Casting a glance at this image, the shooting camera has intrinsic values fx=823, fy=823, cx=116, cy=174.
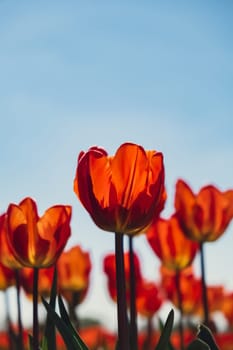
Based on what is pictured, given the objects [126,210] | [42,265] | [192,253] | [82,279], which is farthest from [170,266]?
[126,210]

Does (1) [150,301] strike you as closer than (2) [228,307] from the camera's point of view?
Yes

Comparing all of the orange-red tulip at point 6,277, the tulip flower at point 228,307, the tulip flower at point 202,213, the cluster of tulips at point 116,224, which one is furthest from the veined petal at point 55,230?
the tulip flower at point 228,307

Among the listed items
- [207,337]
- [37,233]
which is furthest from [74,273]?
[207,337]

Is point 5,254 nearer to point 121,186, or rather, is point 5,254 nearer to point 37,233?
point 37,233

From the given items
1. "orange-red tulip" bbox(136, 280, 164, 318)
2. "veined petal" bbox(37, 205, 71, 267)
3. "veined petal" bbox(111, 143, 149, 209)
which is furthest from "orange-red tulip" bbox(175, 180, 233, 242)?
"orange-red tulip" bbox(136, 280, 164, 318)

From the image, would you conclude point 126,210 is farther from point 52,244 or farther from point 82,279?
point 82,279

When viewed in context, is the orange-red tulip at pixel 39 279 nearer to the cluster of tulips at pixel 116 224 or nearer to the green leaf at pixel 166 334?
the cluster of tulips at pixel 116 224

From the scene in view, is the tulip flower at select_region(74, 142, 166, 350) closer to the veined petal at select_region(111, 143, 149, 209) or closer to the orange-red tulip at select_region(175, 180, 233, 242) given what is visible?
the veined petal at select_region(111, 143, 149, 209)
